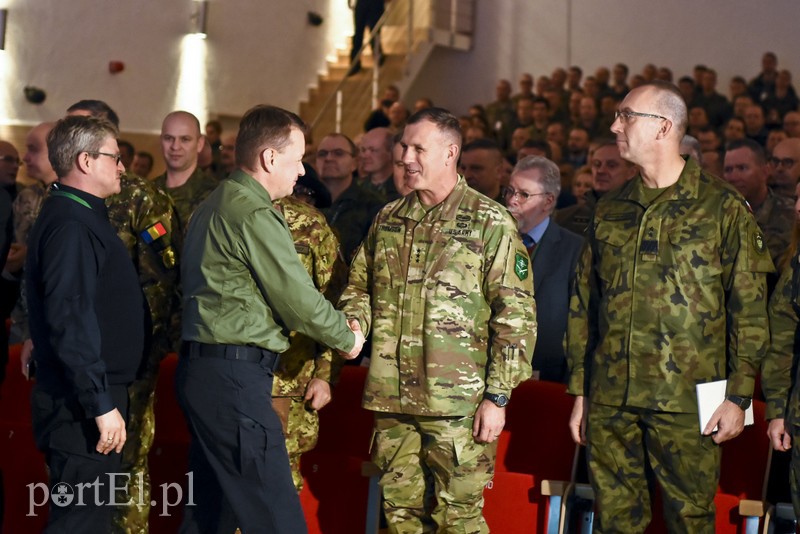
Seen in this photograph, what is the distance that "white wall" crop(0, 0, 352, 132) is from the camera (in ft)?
32.6

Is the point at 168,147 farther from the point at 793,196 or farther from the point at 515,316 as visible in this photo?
the point at 793,196

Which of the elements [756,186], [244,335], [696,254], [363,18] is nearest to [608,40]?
[363,18]

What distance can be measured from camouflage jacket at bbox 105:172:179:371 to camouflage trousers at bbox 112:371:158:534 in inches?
5.4

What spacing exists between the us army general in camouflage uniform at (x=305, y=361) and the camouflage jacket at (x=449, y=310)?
11.9 inches

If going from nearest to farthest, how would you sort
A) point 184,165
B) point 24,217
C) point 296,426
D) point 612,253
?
1. point 612,253
2. point 296,426
3. point 184,165
4. point 24,217

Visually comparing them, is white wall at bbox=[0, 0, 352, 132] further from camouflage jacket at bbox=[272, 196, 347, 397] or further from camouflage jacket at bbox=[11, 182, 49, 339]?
camouflage jacket at bbox=[272, 196, 347, 397]

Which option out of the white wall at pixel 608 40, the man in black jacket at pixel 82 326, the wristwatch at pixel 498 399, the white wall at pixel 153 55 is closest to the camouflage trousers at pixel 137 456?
the man in black jacket at pixel 82 326

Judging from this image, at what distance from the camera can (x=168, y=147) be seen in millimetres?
5055

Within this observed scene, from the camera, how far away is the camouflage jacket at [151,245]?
3.85 metres

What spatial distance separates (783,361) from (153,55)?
8784 millimetres

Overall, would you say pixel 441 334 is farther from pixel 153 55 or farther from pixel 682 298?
pixel 153 55

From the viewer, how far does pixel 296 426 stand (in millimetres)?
3730

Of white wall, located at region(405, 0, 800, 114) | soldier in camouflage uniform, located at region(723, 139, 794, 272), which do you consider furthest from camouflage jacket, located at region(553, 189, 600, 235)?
white wall, located at region(405, 0, 800, 114)

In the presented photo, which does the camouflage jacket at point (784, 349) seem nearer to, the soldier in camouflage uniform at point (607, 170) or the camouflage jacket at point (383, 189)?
the soldier in camouflage uniform at point (607, 170)
